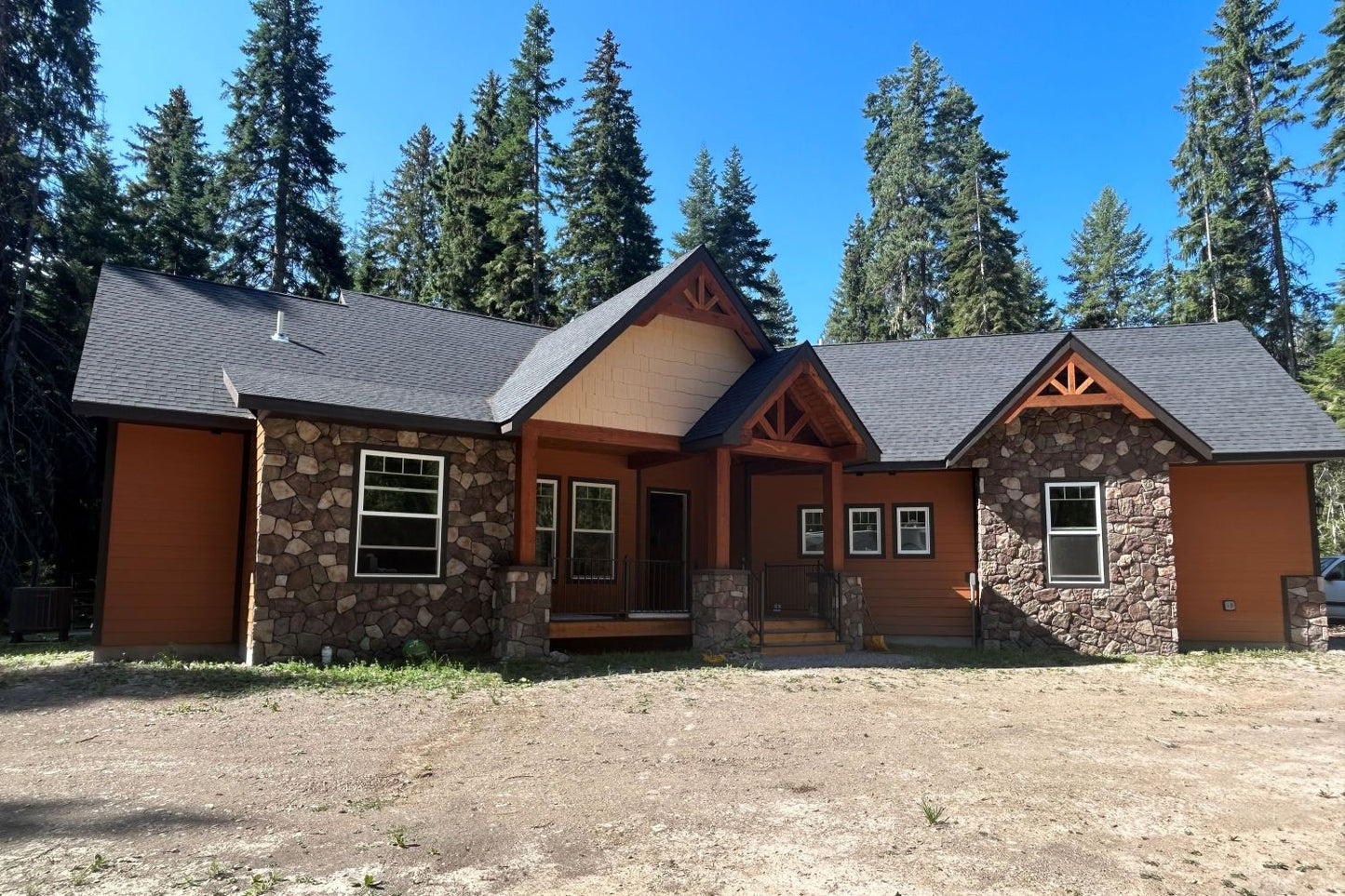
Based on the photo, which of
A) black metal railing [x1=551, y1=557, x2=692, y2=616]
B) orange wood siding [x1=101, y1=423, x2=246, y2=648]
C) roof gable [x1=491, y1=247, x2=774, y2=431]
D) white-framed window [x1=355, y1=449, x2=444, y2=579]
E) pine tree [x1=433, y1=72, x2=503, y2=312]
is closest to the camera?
orange wood siding [x1=101, y1=423, x2=246, y2=648]

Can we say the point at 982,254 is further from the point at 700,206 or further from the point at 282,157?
the point at 282,157

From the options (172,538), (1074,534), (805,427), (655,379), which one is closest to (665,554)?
(805,427)

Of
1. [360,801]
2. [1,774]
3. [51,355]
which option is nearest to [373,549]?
[1,774]

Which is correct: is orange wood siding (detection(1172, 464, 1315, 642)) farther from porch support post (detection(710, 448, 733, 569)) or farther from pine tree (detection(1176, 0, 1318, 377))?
pine tree (detection(1176, 0, 1318, 377))

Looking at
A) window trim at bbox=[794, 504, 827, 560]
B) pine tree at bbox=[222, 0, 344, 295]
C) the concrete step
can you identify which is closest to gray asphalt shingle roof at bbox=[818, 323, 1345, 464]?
window trim at bbox=[794, 504, 827, 560]

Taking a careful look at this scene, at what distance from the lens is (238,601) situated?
1135 centimetres

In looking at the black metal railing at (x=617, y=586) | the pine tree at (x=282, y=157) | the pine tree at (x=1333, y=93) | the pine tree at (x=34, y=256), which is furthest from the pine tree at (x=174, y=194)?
the pine tree at (x=1333, y=93)

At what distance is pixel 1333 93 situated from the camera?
2916 centimetres

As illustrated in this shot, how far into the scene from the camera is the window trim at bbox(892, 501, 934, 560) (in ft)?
48.5

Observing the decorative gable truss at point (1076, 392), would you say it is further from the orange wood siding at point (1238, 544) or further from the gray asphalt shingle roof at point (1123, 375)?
the orange wood siding at point (1238, 544)

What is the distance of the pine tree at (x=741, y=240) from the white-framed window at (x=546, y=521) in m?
27.3

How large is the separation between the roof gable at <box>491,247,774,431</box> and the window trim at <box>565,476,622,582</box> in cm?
205

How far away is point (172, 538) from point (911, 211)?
34.9 m

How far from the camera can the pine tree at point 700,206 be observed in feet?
143
